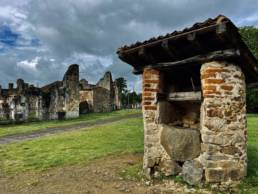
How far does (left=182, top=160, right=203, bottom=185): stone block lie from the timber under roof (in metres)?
2.41

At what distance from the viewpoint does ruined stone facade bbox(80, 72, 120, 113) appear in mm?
36500

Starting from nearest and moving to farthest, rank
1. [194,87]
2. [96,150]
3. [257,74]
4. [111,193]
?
[111,193] → [257,74] → [194,87] → [96,150]

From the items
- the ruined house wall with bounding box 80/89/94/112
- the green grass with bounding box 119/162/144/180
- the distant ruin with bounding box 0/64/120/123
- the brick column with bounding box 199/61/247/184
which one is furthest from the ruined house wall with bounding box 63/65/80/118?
the brick column with bounding box 199/61/247/184

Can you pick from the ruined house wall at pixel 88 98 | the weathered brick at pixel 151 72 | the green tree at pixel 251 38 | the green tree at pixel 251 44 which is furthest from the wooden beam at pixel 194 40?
the ruined house wall at pixel 88 98

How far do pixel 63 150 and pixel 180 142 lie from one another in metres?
6.13

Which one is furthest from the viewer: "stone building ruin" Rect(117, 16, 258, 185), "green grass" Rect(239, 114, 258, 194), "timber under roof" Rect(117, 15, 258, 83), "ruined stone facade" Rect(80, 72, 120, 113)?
"ruined stone facade" Rect(80, 72, 120, 113)

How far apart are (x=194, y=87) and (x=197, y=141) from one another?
2306 millimetres

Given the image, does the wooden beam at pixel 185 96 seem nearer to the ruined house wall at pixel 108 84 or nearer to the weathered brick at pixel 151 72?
the weathered brick at pixel 151 72

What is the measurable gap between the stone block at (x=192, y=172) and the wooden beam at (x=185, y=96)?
161 centimetres

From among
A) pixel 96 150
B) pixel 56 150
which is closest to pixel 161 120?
pixel 96 150

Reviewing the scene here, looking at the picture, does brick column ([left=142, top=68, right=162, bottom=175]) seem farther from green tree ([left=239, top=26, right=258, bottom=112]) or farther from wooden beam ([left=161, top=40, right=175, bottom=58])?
green tree ([left=239, top=26, right=258, bottom=112])

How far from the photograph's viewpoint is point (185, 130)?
7.56 metres

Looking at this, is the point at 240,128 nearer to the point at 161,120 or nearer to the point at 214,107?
the point at 214,107

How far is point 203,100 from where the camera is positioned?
23.0ft
